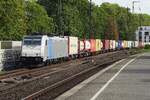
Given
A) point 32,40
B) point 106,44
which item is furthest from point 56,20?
point 32,40

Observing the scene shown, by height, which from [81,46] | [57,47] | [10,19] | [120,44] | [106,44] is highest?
[10,19]

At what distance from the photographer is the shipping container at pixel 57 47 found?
41250 mm

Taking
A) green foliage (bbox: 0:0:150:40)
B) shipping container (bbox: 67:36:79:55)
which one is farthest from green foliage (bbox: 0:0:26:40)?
shipping container (bbox: 67:36:79:55)

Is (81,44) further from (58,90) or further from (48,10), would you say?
(48,10)

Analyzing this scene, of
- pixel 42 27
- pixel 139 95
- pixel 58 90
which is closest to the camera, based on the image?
pixel 139 95

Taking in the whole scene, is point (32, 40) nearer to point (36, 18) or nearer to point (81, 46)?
point (81, 46)

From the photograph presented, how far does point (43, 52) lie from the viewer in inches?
1537

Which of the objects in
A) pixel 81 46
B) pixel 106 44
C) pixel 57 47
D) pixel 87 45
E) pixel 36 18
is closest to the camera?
pixel 57 47

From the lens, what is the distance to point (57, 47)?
144 ft

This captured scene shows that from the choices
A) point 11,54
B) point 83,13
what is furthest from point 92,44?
point 83,13

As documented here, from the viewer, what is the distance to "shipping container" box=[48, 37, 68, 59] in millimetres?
41250

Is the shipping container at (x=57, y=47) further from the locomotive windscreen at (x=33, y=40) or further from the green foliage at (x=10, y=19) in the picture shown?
the green foliage at (x=10, y=19)

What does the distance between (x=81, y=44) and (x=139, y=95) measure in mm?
43485

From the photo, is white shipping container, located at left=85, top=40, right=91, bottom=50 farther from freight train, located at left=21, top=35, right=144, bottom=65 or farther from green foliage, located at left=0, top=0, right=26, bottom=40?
green foliage, located at left=0, top=0, right=26, bottom=40
